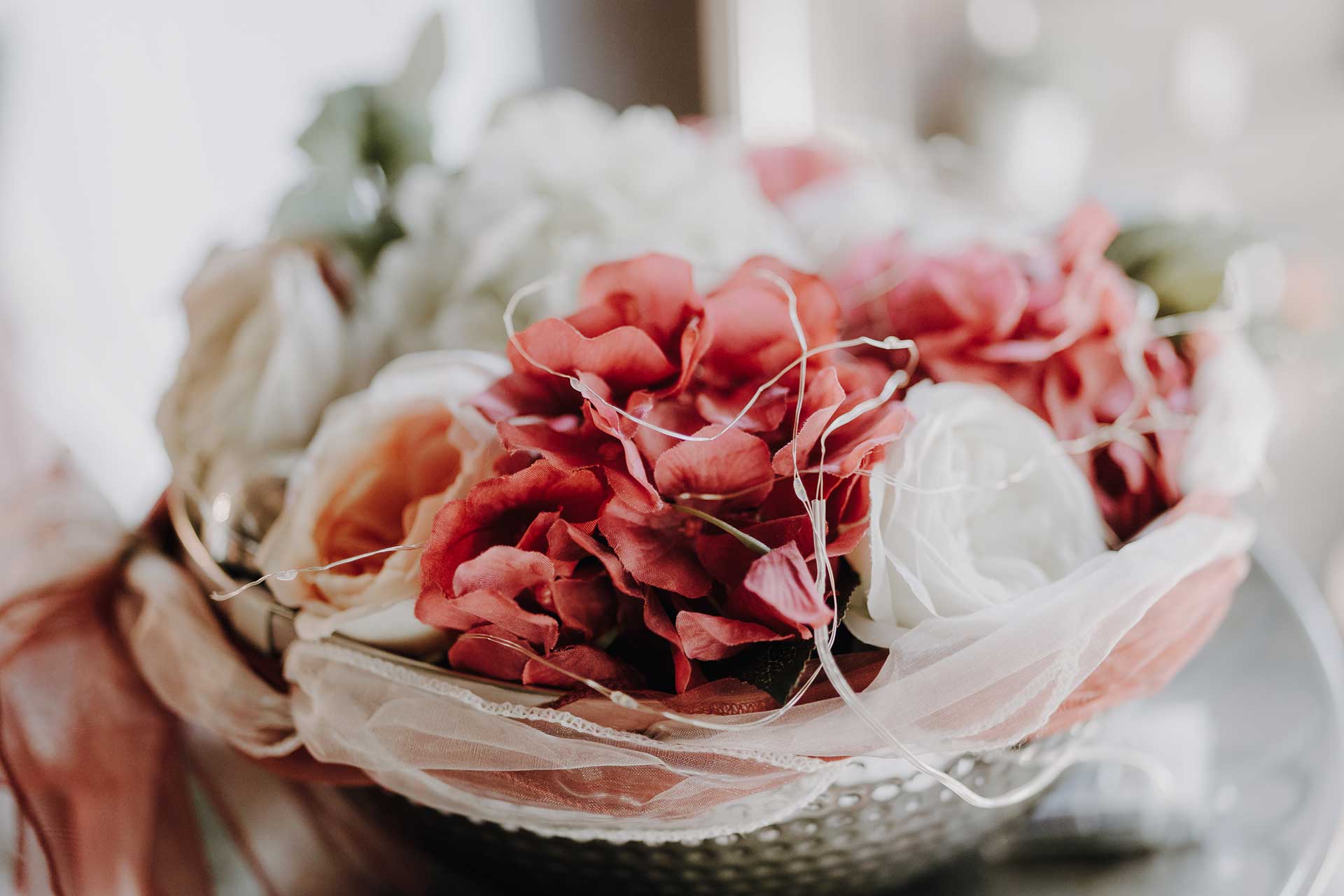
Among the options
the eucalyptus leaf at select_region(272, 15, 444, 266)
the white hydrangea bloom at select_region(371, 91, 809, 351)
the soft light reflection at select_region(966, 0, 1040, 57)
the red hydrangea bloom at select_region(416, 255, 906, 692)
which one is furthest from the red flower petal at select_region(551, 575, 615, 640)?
the soft light reflection at select_region(966, 0, 1040, 57)

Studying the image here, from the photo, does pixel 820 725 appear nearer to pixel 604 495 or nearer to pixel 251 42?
pixel 604 495

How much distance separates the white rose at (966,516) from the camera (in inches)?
10.1

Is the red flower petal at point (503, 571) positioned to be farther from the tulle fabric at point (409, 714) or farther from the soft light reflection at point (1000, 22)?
the soft light reflection at point (1000, 22)

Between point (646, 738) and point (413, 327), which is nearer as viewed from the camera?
point (646, 738)

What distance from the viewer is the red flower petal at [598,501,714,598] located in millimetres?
240

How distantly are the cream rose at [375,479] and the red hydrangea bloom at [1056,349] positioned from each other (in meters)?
0.15

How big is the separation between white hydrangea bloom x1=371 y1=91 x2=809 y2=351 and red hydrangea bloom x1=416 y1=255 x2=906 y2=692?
0.10 metres

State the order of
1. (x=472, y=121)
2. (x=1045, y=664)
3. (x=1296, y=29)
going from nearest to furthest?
(x=1045, y=664) < (x=472, y=121) < (x=1296, y=29)

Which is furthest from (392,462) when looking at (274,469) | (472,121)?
(472,121)

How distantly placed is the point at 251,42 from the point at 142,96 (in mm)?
101

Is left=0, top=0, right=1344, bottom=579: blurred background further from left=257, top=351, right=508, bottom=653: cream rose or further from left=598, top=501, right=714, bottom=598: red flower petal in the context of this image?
left=598, top=501, right=714, bottom=598: red flower petal

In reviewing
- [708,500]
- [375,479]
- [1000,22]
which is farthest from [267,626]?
[1000,22]

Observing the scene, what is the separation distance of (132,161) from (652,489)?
2.08ft

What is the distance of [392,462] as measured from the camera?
303 mm
